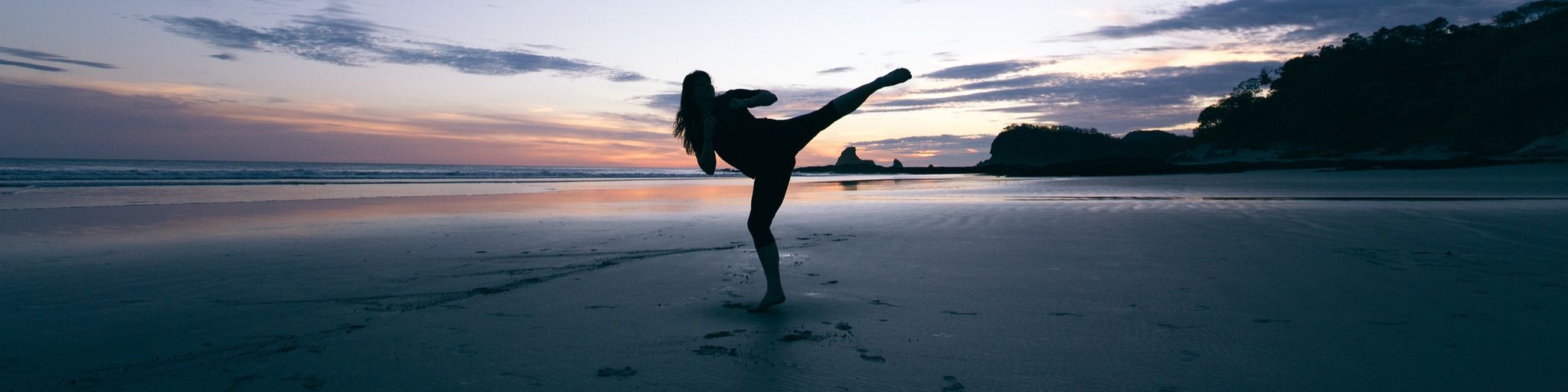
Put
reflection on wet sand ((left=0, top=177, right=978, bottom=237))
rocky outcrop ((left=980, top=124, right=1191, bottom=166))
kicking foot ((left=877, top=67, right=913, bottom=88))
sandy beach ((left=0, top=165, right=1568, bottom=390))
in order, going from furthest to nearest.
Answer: rocky outcrop ((left=980, top=124, right=1191, bottom=166))
reflection on wet sand ((left=0, top=177, right=978, bottom=237))
kicking foot ((left=877, top=67, right=913, bottom=88))
sandy beach ((left=0, top=165, right=1568, bottom=390))

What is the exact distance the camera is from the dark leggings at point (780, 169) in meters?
3.60

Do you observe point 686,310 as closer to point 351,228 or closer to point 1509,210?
point 351,228

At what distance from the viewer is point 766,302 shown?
3631mm

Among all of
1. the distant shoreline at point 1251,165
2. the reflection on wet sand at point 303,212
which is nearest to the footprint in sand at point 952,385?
the reflection on wet sand at point 303,212

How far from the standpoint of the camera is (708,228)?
8.18m

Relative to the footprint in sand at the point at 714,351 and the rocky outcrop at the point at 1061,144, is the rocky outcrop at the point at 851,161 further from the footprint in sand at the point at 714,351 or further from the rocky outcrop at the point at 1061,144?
the footprint in sand at the point at 714,351

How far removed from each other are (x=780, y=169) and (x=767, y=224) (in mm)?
321

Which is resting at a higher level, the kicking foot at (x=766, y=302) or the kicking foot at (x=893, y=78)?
the kicking foot at (x=893, y=78)

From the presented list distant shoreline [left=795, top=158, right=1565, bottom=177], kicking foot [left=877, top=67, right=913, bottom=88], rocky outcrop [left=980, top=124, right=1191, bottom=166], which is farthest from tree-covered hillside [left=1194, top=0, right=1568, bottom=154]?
kicking foot [left=877, top=67, right=913, bottom=88]

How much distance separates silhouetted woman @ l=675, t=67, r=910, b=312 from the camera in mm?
3570

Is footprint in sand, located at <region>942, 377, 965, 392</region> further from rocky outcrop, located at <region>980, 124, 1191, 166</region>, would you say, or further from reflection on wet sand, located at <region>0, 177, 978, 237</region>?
rocky outcrop, located at <region>980, 124, 1191, 166</region>

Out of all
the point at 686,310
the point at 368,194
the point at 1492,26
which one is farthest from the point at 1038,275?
the point at 1492,26

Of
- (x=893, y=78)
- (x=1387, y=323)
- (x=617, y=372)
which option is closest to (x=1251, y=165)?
(x=1387, y=323)

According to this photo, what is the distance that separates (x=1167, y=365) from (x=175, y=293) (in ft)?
16.8
